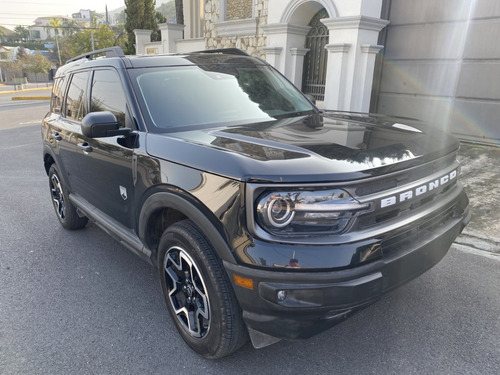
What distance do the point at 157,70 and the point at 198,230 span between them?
158cm

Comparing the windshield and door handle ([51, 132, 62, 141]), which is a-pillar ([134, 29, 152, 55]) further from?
the windshield

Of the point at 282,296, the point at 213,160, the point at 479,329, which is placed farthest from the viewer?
the point at 479,329

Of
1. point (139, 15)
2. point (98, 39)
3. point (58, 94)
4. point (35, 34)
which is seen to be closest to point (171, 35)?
point (139, 15)

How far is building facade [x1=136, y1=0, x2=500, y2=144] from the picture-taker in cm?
785

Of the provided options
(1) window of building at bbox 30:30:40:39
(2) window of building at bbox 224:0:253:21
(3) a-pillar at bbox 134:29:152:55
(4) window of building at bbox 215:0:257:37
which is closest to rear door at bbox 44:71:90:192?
(4) window of building at bbox 215:0:257:37

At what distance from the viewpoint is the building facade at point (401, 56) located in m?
7.85

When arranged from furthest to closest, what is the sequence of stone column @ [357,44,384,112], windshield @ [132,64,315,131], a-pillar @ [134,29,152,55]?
a-pillar @ [134,29,152,55] → stone column @ [357,44,384,112] → windshield @ [132,64,315,131]

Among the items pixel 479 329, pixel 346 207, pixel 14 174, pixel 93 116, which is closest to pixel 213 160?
pixel 346 207

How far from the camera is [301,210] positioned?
6.71ft

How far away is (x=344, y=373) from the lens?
2438mm

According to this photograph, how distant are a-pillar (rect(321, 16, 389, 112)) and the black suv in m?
5.58

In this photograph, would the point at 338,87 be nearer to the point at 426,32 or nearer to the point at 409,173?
the point at 426,32

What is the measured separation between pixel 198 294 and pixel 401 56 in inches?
326

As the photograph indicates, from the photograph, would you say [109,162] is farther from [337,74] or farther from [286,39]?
[286,39]
